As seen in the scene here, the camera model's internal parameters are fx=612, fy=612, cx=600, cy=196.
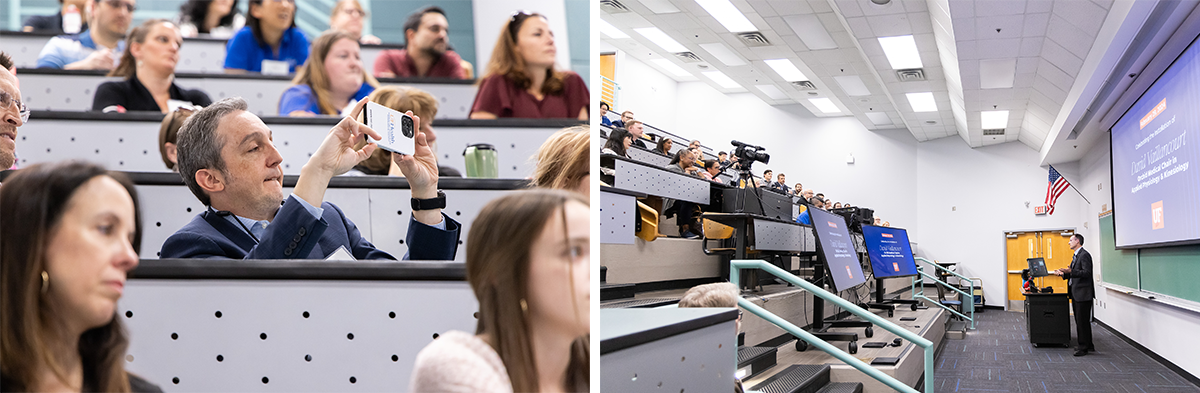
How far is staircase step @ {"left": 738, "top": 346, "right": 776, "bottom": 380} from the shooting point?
163cm

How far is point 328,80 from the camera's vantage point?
151 centimetres

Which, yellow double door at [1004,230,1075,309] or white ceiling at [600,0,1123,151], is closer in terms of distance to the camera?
white ceiling at [600,0,1123,151]

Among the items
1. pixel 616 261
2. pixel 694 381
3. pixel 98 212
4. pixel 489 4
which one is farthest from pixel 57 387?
pixel 616 261

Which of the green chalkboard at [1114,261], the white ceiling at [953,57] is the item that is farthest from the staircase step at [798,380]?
the green chalkboard at [1114,261]

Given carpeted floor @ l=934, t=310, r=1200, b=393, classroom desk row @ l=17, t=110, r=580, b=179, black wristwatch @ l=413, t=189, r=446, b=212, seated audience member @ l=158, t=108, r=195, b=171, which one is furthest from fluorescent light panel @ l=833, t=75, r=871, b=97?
black wristwatch @ l=413, t=189, r=446, b=212

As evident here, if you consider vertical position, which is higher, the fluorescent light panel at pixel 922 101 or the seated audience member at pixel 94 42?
the fluorescent light panel at pixel 922 101

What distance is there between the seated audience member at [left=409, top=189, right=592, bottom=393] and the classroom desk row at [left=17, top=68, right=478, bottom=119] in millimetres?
1192

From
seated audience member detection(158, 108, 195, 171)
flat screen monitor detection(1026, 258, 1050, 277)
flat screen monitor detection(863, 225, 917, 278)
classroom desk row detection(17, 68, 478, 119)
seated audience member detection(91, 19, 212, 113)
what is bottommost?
flat screen monitor detection(1026, 258, 1050, 277)

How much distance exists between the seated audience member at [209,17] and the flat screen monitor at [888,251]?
351cm

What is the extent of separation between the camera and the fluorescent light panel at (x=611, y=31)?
1299 millimetres

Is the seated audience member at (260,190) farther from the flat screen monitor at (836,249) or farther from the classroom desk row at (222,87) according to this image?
the flat screen monitor at (836,249)

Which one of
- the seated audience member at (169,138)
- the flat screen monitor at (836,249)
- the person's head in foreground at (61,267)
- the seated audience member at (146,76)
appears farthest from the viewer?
the flat screen monitor at (836,249)

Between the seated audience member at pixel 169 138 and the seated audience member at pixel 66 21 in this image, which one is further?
the seated audience member at pixel 66 21

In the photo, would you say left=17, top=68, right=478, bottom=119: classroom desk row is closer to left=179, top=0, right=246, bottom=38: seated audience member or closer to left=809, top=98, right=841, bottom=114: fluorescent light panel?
left=179, top=0, right=246, bottom=38: seated audience member
